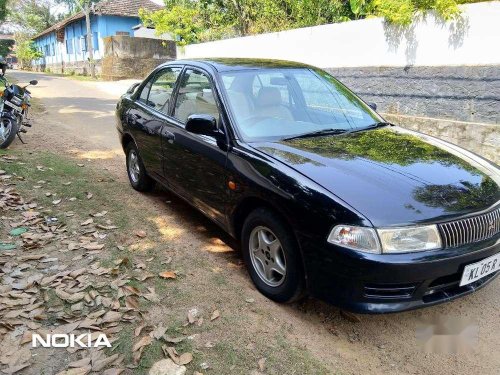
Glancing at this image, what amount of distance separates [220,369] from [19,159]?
554cm

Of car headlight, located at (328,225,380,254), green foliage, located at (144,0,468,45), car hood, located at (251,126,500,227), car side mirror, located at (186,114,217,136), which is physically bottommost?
car headlight, located at (328,225,380,254)

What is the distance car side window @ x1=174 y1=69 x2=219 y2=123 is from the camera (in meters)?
3.79

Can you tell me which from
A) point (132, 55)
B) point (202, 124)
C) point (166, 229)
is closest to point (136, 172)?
point (166, 229)

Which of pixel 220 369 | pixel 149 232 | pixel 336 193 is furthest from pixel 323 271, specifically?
pixel 149 232

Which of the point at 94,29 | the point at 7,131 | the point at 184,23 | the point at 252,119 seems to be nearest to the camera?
the point at 252,119

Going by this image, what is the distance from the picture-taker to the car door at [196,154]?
11.6ft

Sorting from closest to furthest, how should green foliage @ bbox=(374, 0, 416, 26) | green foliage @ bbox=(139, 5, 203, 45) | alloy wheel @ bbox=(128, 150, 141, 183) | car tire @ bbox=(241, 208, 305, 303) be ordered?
car tire @ bbox=(241, 208, 305, 303) → alloy wheel @ bbox=(128, 150, 141, 183) → green foliage @ bbox=(374, 0, 416, 26) → green foliage @ bbox=(139, 5, 203, 45)

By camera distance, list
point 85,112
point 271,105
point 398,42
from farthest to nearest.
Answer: point 85,112 → point 398,42 → point 271,105

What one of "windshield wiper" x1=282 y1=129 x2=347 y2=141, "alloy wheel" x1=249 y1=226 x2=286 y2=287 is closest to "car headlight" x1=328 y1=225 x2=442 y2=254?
"alloy wheel" x1=249 y1=226 x2=286 y2=287

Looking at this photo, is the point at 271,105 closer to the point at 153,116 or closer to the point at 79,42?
the point at 153,116

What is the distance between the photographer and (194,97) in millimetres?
4105

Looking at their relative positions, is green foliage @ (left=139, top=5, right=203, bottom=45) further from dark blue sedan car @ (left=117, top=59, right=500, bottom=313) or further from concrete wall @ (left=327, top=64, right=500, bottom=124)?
dark blue sedan car @ (left=117, top=59, right=500, bottom=313)

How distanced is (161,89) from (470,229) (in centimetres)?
341

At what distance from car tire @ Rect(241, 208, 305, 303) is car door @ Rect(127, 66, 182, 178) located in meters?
1.69
